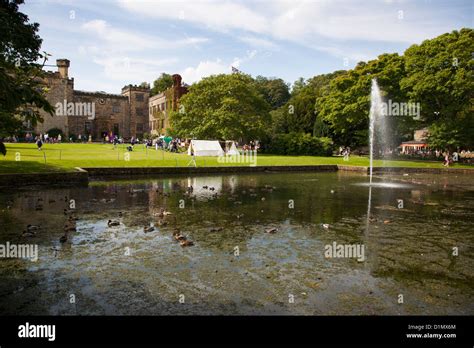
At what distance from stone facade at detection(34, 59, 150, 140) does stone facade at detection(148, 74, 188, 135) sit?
2085 mm

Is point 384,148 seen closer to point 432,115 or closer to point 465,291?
point 432,115

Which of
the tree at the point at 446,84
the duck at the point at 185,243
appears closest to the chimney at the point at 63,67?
the tree at the point at 446,84

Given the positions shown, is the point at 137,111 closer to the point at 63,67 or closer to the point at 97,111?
the point at 97,111

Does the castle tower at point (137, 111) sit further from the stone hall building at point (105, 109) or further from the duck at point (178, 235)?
the duck at point (178, 235)

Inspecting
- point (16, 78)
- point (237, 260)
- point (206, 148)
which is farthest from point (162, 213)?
point (206, 148)

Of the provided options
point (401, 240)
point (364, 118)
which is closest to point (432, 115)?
point (364, 118)

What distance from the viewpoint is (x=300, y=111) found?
2606 inches

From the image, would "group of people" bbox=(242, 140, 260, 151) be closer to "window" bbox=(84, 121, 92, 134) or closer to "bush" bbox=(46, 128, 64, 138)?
"bush" bbox=(46, 128, 64, 138)

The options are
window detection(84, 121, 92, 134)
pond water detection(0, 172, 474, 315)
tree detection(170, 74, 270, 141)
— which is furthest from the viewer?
window detection(84, 121, 92, 134)

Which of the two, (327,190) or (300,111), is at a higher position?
(300,111)

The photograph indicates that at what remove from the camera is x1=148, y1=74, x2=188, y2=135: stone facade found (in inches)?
2916

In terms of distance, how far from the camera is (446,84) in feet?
140

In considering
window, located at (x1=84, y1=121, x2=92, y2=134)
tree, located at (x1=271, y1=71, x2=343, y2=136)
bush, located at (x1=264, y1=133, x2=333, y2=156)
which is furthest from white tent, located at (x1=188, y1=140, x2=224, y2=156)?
window, located at (x1=84, y1=121, x2=92, y2=134)
